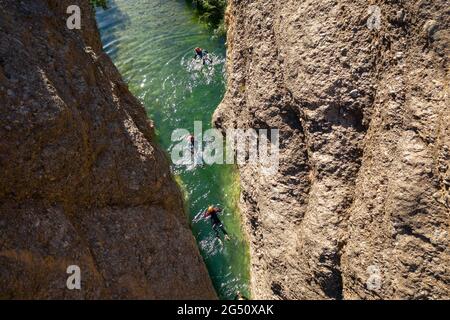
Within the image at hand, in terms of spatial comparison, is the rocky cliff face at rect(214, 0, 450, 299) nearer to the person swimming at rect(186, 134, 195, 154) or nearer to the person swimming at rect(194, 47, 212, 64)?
the person swimming at rect(186, 134, 195, 154)

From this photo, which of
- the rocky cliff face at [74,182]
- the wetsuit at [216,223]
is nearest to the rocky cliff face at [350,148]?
the wetsuit at [216,223]

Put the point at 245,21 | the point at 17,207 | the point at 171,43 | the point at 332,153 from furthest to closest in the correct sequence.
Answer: the point at 171,43 < the point at 245,21 < the point at 332,153 < the point at 17,207

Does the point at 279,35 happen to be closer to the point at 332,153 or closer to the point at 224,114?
the point at 332,153

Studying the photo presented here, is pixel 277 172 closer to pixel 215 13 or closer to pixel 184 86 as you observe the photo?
pixel 184 86

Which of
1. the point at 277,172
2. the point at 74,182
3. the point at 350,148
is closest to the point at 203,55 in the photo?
the point at 277,172

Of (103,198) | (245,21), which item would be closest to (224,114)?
(245,21)

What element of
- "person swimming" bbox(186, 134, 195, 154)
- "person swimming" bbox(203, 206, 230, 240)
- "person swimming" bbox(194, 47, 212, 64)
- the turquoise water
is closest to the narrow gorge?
the turquoise water
